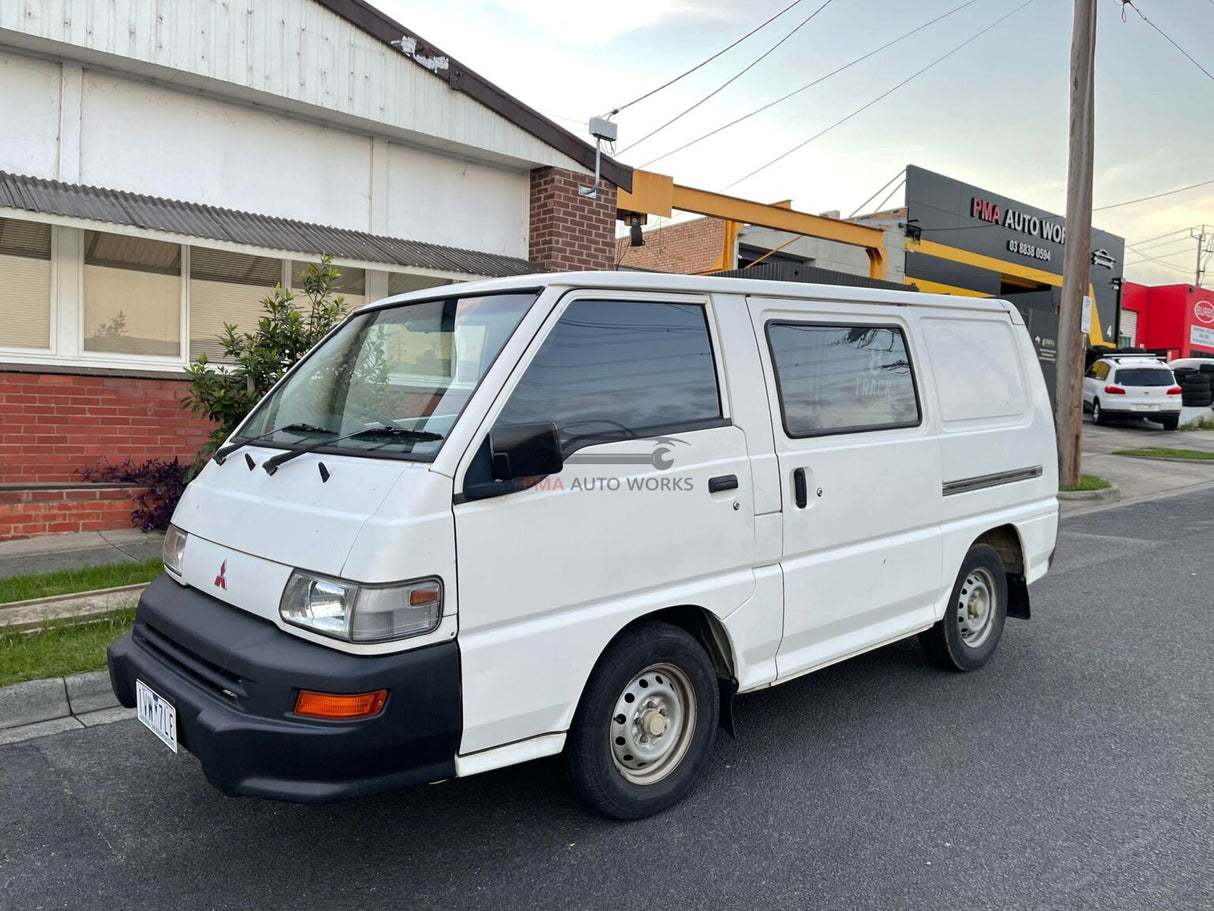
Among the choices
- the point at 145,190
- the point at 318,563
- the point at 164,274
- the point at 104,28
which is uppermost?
the point at 104,28

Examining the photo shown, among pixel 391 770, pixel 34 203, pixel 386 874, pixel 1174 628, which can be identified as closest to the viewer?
pixel 391 770

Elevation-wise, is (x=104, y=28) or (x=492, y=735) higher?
(x=104, y=28)

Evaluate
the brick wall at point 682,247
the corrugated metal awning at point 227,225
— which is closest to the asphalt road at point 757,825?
the corrugated metal awning at point 227,225

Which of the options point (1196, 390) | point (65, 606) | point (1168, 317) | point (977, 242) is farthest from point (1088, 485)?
point (1168, 317)

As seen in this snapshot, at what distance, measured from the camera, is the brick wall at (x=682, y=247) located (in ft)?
78.7

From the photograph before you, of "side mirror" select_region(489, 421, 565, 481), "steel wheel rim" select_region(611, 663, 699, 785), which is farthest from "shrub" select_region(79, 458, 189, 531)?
"side mirror" select_region(489, 421, 565, 481)

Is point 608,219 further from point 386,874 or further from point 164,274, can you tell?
point 386,874

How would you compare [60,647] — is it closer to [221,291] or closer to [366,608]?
[366,608]

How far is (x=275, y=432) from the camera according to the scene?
12.2 feet

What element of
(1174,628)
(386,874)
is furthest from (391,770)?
(1174,628)

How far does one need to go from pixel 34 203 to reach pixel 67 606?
124 inches

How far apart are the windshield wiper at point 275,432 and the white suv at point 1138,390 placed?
74.4ft

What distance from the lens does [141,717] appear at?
10.6 ft

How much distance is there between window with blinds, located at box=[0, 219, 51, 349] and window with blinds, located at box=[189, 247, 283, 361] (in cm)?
116
